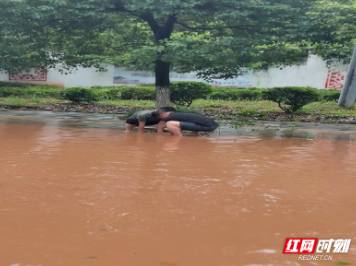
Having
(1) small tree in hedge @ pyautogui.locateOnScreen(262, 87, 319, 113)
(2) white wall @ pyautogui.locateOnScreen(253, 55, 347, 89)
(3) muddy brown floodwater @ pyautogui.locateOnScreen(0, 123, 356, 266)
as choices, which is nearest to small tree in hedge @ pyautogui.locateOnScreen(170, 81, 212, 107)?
(1) small tree in hedge @ pyautogui.locateOnScreen(262, 87, 319, 113)

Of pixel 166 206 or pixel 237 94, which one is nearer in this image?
pixel 166 206

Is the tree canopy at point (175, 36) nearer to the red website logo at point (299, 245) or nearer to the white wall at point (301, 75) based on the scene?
the red website logo at point (299, 245)

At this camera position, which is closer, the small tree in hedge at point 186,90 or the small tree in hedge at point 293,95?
the small tree in hedge at point 293,95

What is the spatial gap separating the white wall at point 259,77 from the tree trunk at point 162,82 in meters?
8.01

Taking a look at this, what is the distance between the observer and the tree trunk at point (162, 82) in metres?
13.0

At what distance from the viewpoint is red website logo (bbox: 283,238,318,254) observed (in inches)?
97.2

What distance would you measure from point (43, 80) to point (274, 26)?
16.4 metres

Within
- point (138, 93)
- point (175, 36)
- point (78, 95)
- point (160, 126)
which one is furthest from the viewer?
point (138, 93)

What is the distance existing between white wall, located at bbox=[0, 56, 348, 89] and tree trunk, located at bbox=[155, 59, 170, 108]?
316 inches

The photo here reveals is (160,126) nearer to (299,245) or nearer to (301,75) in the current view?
→ (299,245)

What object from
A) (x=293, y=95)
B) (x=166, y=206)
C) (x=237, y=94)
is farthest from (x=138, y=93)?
(x=166, y=206)

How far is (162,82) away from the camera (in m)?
13.1

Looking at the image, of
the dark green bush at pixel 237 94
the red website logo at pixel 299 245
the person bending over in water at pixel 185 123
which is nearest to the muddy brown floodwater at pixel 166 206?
the red website logo at pixel 299 245

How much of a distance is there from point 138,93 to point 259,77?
6.85m
